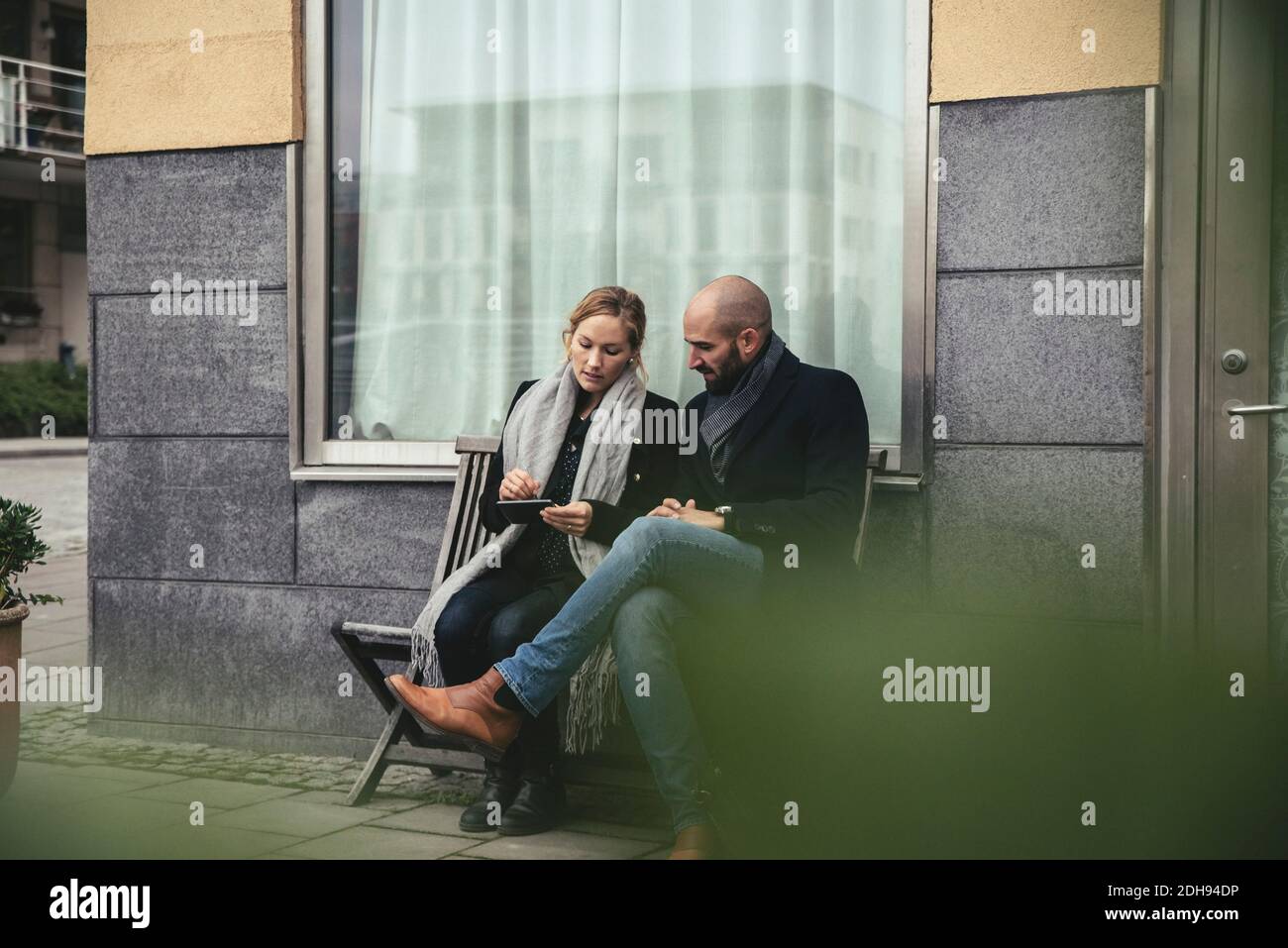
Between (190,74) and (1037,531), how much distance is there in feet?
12.0

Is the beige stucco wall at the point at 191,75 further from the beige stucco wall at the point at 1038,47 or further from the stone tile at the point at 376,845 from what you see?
the stone tile at the point at 376,845

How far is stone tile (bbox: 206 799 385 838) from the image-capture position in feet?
14.1

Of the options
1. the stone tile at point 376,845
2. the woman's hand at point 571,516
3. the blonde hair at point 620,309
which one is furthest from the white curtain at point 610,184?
the stone tile at point 376,845

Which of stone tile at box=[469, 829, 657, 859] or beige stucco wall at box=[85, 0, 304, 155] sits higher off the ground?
beige stucco wall at box=[85, 0, 304, 155]

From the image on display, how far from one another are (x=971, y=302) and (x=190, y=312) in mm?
3025

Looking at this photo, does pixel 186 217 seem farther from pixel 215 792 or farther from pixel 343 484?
pixel 215 792

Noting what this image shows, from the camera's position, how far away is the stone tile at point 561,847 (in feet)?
13.2

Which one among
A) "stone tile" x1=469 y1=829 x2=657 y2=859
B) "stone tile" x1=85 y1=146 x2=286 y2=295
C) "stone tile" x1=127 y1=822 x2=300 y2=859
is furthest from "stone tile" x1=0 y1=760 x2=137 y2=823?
"stone tile" x1=85 y1=146 x2=286 y2=295

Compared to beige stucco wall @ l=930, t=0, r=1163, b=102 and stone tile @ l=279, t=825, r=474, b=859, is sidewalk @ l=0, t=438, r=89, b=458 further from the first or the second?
beige stucco wall @ l=930, t=0, r=1163, b=102

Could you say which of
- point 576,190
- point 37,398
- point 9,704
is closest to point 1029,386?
point 576,190

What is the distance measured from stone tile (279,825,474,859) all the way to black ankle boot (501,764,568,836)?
15cm

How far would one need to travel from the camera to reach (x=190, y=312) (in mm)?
5664

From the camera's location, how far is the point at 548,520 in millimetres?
4262
